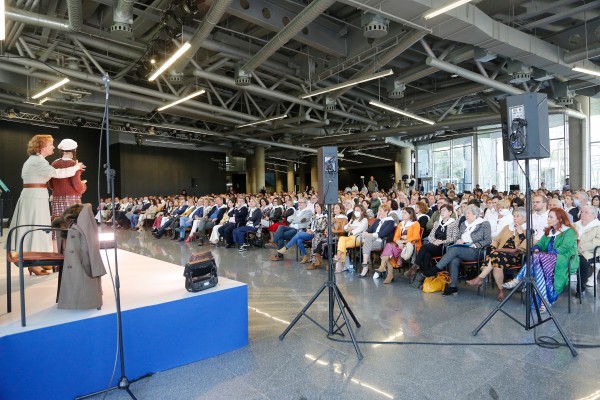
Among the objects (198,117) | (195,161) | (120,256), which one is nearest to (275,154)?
(195,161)

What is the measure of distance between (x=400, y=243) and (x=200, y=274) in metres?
3.23

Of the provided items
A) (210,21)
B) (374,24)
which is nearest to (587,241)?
(374,24)

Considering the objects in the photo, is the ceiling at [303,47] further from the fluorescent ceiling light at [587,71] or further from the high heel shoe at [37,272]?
the high heel shoe at [37,272]

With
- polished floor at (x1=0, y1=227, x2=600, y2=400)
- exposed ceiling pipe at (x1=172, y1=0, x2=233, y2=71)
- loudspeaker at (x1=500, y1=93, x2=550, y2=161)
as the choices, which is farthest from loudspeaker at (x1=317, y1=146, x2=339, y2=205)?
exposed ceiling pipe at (x1=172, y1=0, x2=233, y2=71)

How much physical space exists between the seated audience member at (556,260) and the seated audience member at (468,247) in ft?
2.31

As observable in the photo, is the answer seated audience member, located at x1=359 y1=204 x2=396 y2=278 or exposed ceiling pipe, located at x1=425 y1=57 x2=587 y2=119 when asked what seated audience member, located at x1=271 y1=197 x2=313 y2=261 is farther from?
exposed ceiling pipe, located at x1=425 y1=57 x2=587 y2=119

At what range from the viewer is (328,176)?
3.31 meters

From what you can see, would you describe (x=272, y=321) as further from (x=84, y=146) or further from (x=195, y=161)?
(x=195, y=161)

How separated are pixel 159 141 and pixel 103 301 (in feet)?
63.7

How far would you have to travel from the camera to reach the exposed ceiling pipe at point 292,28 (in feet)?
18.5

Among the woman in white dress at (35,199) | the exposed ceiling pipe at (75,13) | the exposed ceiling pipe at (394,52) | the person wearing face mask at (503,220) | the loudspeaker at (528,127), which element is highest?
the exposed ceiling pipe at (75,13)

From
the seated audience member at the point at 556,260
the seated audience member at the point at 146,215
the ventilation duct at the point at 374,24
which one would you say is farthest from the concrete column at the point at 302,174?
the seated audience member at the point at 556,260

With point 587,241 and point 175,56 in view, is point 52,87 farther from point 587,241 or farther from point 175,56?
point 587,241

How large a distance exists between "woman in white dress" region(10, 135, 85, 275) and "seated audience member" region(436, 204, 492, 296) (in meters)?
4.26
